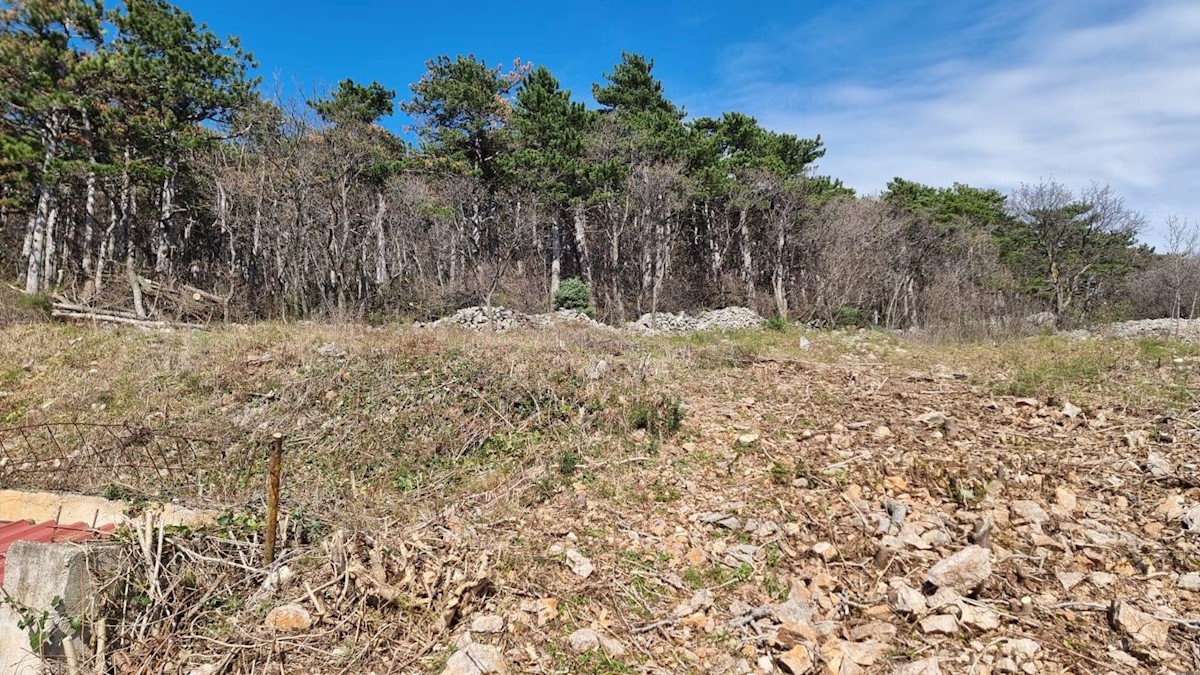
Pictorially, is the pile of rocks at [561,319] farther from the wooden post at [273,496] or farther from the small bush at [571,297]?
the wooden post at [273,496]

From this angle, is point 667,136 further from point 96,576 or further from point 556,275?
point 96,576

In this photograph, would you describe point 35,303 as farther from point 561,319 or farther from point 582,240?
point 582,240

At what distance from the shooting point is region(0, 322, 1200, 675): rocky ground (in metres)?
2.67

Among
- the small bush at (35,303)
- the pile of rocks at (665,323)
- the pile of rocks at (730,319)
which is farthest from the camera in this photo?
the pile of rocks at (730,319)

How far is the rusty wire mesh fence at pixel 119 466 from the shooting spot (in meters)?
4.35

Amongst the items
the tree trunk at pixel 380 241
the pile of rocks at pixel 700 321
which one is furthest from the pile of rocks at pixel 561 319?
the tree trunk at pixel 380 241

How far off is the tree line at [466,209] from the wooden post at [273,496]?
12.5 metres

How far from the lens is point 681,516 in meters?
4.05

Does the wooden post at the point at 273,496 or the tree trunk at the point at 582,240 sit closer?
the wooden post at the point at 273,496

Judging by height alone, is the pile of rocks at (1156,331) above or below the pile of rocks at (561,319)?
below

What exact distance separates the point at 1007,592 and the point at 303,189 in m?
17.5

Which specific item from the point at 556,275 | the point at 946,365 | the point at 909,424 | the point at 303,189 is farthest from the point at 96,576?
the point at 556,275

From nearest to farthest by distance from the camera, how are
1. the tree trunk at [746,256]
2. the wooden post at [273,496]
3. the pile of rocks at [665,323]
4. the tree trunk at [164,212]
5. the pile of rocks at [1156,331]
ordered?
the wooden post at [273,496] → the pile of rocks at [1156,331] → the pile of rocks at [665,323] → the tree trunk at [164,212] → the tree trunk at [746,256]

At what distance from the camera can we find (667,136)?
19.7 m
